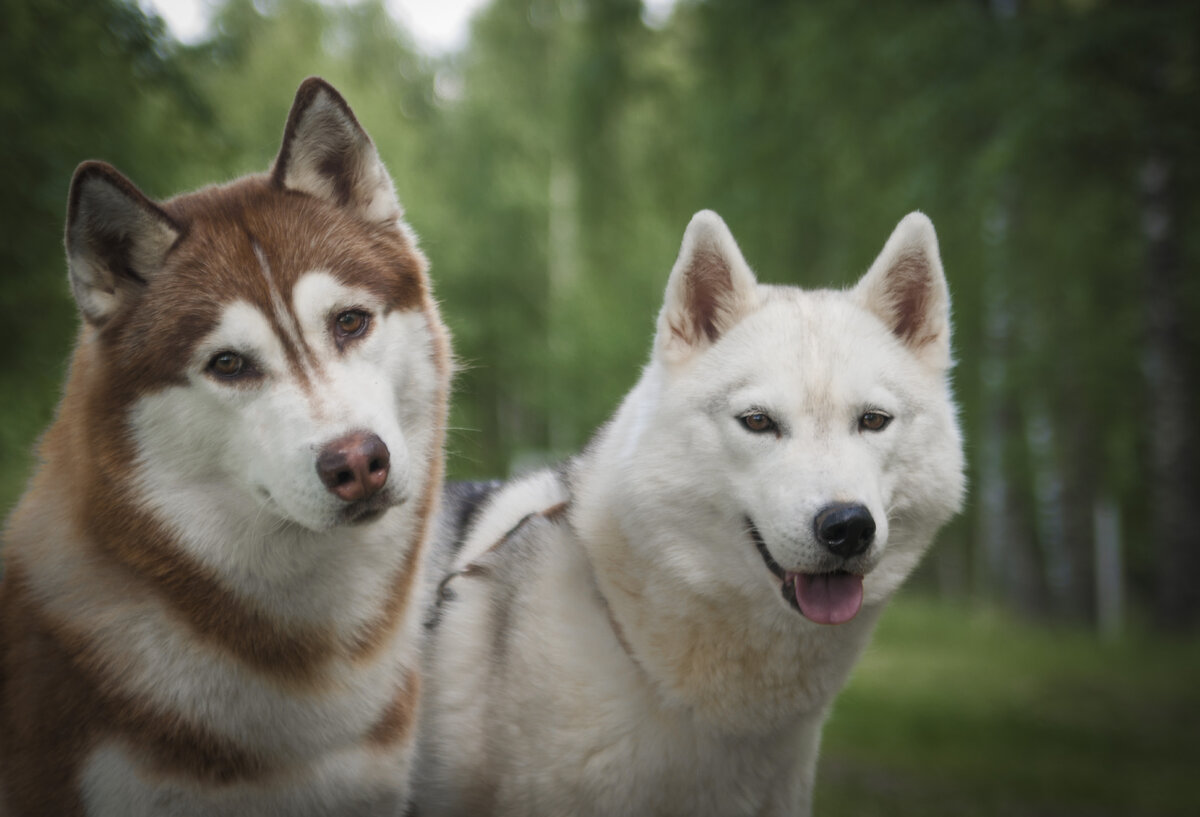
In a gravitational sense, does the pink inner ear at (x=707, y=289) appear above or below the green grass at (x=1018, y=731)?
above

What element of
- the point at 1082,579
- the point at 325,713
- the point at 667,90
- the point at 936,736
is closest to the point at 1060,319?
the point at 1082,579

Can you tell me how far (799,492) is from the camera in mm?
2299

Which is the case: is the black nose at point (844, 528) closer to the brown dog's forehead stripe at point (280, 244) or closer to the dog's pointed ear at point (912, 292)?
the dog's pointed ear at point (912, 292)

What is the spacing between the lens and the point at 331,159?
8.11 feet

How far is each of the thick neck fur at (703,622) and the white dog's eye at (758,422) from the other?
0.21 m

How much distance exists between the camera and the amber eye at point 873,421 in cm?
249

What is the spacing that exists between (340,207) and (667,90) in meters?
7.97

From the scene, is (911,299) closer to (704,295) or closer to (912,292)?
(912,292)

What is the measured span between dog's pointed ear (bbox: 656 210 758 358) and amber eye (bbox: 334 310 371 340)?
83 cm

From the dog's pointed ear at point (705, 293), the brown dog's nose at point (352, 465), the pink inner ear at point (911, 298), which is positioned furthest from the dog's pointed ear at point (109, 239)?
the pink inner ear at point (911, 298)

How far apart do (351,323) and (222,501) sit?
53 centimetres

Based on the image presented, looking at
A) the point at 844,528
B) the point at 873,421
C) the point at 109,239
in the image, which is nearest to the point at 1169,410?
the point at 873,421

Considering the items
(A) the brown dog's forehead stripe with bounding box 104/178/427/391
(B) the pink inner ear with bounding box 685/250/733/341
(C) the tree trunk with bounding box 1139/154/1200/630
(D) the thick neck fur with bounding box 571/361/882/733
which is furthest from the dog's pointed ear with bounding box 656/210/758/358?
(C) the tree trunk with bounding box 1139/154/1200/630

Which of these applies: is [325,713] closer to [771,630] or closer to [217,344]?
[217,344]
